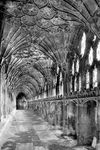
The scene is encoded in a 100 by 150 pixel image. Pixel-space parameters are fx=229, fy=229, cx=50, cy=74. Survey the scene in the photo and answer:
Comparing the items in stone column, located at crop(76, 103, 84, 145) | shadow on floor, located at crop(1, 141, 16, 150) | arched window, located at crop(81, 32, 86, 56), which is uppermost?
arched window, located at crop(81, 32, 86, 56)

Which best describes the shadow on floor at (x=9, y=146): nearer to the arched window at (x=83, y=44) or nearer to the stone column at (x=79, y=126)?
the stone column at (x=79, y=126)

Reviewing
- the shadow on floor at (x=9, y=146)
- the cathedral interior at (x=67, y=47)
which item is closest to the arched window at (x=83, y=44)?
the cathedral interior at (x=67, y=47)

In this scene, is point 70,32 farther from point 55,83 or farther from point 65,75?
point 55,83

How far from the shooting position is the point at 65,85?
74.6ft

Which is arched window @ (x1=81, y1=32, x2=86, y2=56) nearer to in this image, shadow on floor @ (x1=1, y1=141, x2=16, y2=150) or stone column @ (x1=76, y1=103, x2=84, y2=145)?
stone column @ (x1=76, y1=103, x2=84, y2=145)

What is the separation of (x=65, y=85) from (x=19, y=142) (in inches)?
314

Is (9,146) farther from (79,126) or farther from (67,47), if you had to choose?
(67,47)

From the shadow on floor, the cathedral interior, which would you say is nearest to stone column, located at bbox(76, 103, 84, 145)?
the cathedral interior

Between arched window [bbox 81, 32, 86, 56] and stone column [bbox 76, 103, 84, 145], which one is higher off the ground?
arched window [bbox 81, 32, 86, 56]

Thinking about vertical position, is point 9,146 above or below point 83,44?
below

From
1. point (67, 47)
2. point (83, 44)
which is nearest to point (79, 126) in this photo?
point (83, 44)

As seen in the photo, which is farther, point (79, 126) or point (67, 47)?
point (67, 47)

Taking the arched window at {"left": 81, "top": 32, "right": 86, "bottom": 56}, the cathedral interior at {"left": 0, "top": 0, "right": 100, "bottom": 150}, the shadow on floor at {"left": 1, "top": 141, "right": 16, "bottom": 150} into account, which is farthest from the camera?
the arched window at {"left": 81, "top": 32, "right": 86, "bottom": 56}

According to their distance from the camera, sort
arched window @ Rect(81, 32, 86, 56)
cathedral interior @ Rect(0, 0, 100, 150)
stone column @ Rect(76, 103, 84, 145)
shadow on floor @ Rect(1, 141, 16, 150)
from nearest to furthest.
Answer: cathedral interior @ Rect(0, 0, 100, 150), shadow on floor @ Rect(1, 141, 16, 150), stone column @ Rect(76, 103, 84, 145), arched window @ Rect(81, 32, 86, 56)
